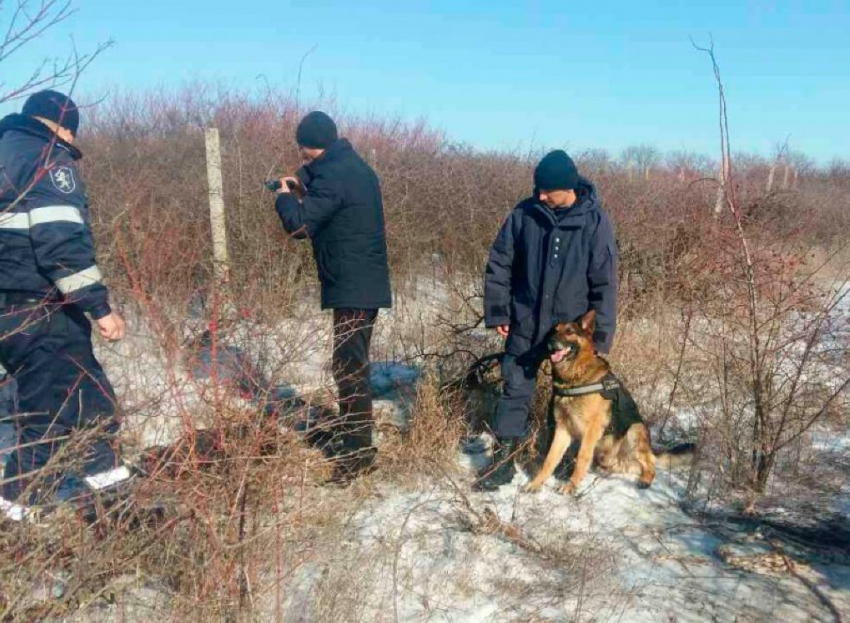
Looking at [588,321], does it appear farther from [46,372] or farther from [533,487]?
[46,372]

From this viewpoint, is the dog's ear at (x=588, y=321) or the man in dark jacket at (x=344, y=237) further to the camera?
the dog's ear at (x=588, y=321)

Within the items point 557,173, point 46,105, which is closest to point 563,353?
point 557,173

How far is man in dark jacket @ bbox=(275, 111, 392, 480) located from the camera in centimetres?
350

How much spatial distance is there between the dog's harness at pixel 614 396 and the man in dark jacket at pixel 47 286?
239 cm

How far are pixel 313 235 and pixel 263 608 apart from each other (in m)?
1.96

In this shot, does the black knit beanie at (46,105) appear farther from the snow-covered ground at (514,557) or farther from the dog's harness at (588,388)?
the dog's harness at (588,388)

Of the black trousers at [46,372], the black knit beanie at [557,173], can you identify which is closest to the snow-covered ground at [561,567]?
the black trousers at [46,372]

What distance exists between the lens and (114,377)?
15.0 ft

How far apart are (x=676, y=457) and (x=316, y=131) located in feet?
9.77

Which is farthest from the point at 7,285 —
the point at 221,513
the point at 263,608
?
the point at 263,608

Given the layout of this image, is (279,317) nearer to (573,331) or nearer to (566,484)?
(573,331)

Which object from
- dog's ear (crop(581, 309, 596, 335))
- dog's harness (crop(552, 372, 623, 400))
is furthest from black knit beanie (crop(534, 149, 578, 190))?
dog's harness (crop(552, 372, 623, 400))

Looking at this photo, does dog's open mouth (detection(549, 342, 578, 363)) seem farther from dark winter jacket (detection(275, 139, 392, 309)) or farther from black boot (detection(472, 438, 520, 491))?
dark winter jacket (detection(275, 139, 392, 309))

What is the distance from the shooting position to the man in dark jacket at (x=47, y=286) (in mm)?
2719
